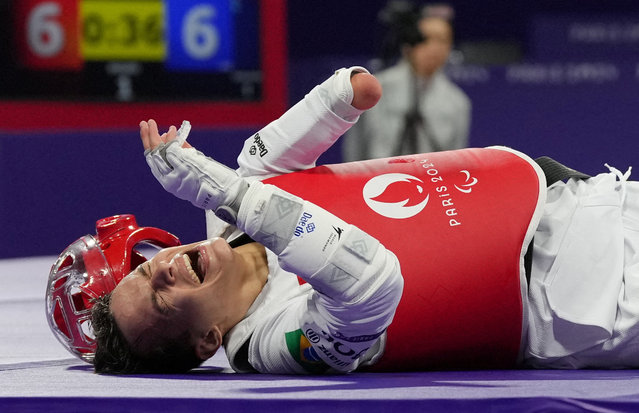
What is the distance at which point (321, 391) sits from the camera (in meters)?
1.87

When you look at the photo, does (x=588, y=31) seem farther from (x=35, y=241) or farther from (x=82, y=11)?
(x=35, y=241)

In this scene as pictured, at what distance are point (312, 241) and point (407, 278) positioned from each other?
29 cm

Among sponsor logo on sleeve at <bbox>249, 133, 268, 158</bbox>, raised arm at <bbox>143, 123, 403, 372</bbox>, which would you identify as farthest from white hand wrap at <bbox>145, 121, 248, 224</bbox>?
sponsor logo on sleeve at <bbox>249, 133, 268, 158</bbox>

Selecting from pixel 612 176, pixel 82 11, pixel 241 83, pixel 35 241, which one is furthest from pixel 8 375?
pixel 241 83

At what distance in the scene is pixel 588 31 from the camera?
23.7 ft

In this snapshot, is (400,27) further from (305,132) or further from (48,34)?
(305,132)

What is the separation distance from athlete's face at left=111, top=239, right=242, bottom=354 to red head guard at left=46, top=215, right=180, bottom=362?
0.15m

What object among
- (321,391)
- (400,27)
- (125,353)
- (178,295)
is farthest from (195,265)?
(400,27)

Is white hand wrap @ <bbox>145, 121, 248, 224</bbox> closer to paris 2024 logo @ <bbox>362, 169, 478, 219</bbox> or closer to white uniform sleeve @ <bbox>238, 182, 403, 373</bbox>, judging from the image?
white uniform sleeve @ <bbox>238, 182, 403, 373</bbox>

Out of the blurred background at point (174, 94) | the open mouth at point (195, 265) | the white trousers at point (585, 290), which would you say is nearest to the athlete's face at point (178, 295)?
the open mouth at point (195, 265)

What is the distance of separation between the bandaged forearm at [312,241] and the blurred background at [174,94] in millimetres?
3490

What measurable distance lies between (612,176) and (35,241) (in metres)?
3.62

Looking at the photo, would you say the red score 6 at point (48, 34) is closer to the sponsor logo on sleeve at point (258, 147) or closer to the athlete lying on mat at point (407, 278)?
the sponsor logo on sleeve at point (258, 147)

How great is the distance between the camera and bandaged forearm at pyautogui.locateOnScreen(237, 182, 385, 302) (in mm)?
1917
